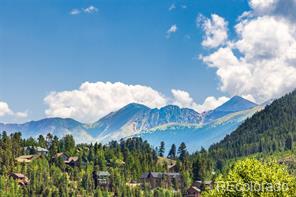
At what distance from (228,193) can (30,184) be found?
149113mm

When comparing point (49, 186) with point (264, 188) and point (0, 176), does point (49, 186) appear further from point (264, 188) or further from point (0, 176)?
point (264, 188)

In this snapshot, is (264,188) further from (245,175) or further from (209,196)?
(209,196)

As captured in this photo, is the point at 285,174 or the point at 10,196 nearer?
the point at 285,174

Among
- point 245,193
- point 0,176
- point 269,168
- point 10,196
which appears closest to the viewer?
point 245,193

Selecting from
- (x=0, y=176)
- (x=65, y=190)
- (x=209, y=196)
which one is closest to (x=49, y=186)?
(x=65, y=190)

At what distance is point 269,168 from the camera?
208 feet

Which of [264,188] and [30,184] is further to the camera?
[30,184]

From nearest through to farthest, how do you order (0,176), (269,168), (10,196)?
(269,168)
(10,196)
(0,176)

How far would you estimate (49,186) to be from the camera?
198 metres

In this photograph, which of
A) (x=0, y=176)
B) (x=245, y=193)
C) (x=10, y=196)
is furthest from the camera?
(x=0, y=176)

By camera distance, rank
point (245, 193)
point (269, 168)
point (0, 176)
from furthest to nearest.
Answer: point (0, 176) < point (269, 168) < point (245, 193)

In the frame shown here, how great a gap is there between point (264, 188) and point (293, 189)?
464cm

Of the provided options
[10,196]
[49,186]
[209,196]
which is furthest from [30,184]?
[209,196]

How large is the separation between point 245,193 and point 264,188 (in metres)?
2.40
